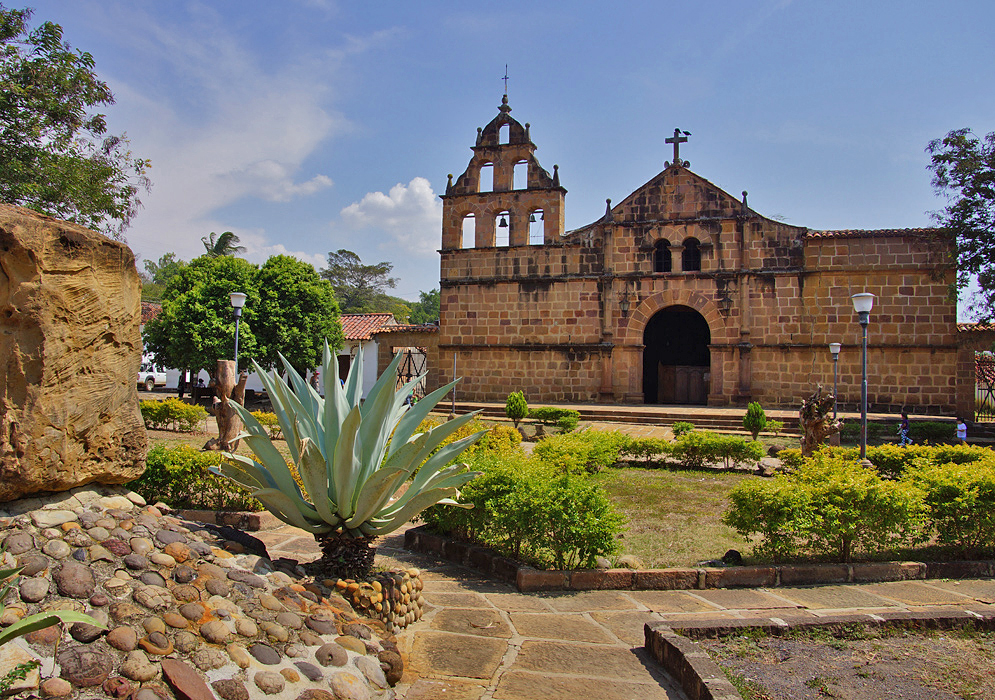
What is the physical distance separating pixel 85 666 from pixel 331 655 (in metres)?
1.09

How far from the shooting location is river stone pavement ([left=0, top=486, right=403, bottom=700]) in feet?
8.58

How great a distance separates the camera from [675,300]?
2211 centimetres

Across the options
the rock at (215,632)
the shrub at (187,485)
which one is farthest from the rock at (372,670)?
the shrub at (187,485)

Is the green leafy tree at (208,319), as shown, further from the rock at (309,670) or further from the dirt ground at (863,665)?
the dirt ground at (863,665)

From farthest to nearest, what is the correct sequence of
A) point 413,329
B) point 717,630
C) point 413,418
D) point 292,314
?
point 413,329 → point 292,314 → point 413,418 → point 717,630

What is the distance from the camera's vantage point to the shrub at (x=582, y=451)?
834 centimetres

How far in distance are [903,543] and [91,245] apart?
23.6 feet

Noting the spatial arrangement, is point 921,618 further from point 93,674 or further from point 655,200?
point 655,200

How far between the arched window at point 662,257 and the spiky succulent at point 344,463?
19047 millimetres

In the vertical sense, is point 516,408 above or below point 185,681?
above

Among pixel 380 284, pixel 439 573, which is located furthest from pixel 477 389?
pixel 380 284

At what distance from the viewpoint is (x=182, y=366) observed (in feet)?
78.1

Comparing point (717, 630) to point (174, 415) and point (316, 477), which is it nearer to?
point (316, 477)

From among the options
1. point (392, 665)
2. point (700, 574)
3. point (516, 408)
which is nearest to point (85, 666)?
point (392, 665)
